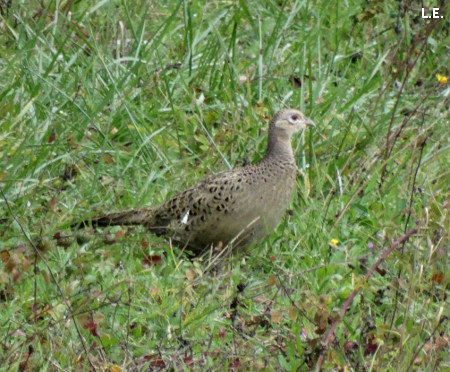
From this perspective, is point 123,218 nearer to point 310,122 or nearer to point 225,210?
point 225,210

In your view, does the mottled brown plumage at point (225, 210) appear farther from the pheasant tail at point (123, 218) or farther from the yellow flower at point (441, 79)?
the yellow flower at point (441, 79)

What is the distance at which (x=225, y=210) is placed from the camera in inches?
223

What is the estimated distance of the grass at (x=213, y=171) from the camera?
4.15 meters

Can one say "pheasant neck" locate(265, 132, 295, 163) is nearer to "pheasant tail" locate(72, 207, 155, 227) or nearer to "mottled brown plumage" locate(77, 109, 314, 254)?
"mottled brown plumage" locate(77, 109, 314, 254)

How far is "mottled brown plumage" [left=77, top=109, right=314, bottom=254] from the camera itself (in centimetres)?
564

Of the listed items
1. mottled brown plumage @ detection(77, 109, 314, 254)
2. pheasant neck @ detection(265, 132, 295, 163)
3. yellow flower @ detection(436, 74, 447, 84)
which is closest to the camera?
mottled brown plumage @ detection(77, 109, 314, 254)

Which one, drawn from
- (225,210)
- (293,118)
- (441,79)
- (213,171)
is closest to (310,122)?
(293,118)

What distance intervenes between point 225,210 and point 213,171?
29.3 inches

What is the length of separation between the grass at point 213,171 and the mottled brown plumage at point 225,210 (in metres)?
0.11

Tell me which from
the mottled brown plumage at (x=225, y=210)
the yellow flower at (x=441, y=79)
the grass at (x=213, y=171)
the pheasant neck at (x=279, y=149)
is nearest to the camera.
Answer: the grass at (x=213, y=171)

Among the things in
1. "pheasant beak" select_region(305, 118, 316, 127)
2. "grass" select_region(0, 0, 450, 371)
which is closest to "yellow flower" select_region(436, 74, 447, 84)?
"grass" select_region(0, 0, 450, 371)

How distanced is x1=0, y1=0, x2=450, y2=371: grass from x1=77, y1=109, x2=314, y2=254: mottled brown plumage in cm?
11

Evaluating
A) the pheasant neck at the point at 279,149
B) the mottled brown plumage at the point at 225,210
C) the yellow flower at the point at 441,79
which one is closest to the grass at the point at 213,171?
the yellow flower at the point at 441,79

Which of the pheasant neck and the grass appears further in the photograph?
the pheasant neck
